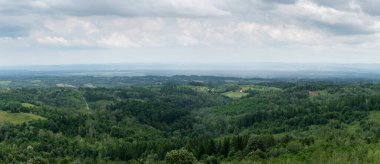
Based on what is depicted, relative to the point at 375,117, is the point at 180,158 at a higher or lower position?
lower

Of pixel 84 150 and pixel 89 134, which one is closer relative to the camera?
pixel 84 150

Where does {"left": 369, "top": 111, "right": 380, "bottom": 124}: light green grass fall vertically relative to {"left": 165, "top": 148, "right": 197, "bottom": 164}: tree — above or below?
above

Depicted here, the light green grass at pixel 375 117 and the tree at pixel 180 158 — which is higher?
the light green grass at pixel 375 117

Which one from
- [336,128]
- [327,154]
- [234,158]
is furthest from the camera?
[336,128]

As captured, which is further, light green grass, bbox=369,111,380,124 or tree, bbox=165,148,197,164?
light green grass, bbox=369,111,380,124

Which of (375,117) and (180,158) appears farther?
(375,117)

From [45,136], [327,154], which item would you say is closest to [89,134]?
[45,136]

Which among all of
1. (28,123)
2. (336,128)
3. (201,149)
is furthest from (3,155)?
(336,128)

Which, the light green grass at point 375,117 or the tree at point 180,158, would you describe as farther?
the light green grass at point 375,117

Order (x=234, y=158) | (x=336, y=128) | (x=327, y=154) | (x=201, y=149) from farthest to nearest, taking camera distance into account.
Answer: (x=336, y=128)
(x=201, y=149)
(x=234, y=158)
(x=327, y=154)

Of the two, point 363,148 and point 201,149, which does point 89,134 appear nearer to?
point 201,149
